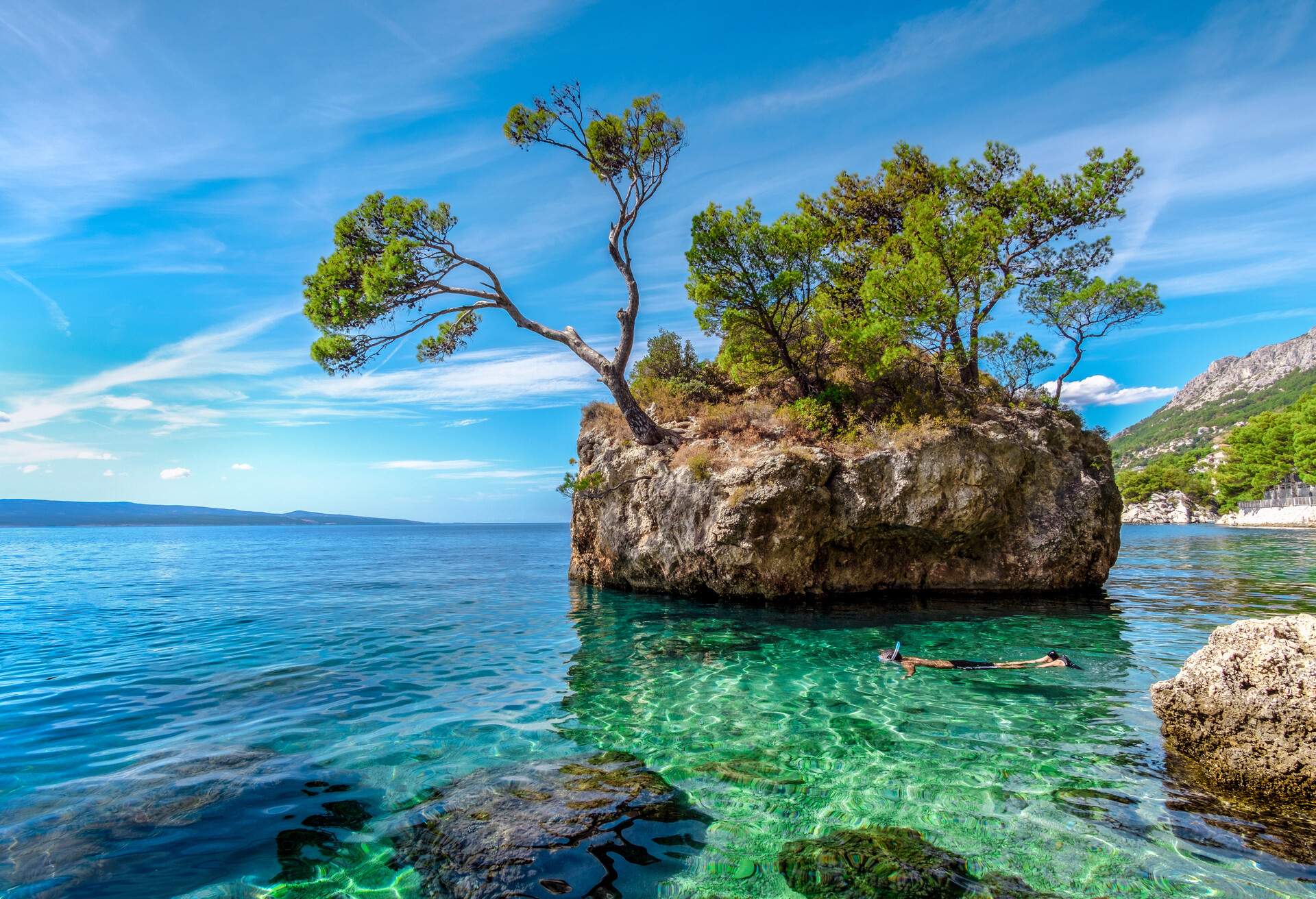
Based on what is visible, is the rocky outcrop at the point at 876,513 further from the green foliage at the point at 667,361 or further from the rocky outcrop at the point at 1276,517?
the rocky outcrop at the point at 1276,517

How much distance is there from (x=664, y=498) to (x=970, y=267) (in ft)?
42.8

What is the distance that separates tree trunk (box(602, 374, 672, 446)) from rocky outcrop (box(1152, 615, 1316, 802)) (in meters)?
16.4

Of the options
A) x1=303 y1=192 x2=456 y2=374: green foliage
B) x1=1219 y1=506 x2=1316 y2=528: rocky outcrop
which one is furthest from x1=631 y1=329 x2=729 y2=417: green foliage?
x1=1219 y1=506 x2=1316 y2=528: rocky outcrop

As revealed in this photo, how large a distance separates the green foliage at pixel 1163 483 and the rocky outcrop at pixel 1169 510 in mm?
1037

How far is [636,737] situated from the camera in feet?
28.1

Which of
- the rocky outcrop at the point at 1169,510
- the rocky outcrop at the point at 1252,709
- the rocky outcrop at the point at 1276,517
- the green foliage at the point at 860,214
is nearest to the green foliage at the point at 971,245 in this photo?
the green foliage at the point at 860,214

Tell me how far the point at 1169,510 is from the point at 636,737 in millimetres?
129081

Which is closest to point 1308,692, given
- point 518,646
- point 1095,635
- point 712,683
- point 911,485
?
point 712,683

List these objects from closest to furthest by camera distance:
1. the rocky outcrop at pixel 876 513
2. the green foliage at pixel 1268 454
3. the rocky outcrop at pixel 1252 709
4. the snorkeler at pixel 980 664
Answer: the rocky outcrop at pixel 1252 709 < the snorkeler at pixel 980 664 < the rocky outcrop at pixel 876 513 < the green foliage at pixel 1268 454

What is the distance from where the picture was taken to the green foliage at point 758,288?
814 inches

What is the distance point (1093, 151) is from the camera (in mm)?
22453

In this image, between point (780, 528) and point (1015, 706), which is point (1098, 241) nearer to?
point (780, 528)

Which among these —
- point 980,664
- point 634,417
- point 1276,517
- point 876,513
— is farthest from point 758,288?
point 1276,517

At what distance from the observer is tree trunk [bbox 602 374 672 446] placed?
22125 mm
